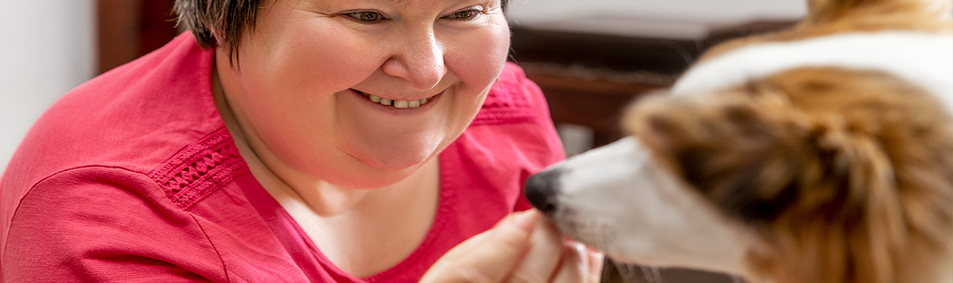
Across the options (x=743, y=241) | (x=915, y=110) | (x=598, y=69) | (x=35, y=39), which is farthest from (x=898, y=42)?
(x=35, y=39)

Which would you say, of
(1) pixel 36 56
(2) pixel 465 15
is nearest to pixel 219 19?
(2) pixel 465 15

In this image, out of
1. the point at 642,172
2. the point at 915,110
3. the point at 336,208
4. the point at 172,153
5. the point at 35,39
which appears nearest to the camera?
the point at 915,110

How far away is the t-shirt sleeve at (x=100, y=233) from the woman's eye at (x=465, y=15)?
350mm

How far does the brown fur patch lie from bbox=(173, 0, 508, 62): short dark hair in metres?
0.42

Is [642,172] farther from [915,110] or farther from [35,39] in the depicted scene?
[35,39]

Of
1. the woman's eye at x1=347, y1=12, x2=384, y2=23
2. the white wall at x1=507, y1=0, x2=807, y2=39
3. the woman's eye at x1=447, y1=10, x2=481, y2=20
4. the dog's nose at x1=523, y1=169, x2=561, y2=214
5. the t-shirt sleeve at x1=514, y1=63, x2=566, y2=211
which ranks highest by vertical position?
the woman's eye at x1=347, y1=12, x2=384, y2=23

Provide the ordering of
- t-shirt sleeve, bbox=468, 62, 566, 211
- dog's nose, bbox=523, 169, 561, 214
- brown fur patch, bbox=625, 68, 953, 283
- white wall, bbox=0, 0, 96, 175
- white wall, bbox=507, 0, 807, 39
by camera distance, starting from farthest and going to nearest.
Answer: white wall, bbox=507, 0, 807, 39 < white wall, bbox=0, 0, 96, 175 < t-shirt sleeve, bbox=468, 62, 566, 211 < dog's nose, bbox=523, 169, 561, 214 < brown fur patch, bbox=625, 68, 953, 283

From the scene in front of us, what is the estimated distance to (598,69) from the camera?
2.34 meters

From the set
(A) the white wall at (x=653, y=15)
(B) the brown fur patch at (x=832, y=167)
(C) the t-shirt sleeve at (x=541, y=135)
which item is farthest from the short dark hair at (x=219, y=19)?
(A) the white wall at (x=653, y=15)

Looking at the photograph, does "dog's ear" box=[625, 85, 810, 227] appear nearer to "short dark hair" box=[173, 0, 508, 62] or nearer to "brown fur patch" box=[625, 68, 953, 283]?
"brown fur patch" box=[625, 68, 953, 283]

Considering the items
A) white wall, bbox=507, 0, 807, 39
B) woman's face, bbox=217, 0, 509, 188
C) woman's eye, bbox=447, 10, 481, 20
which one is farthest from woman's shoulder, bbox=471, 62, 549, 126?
white wall, bbox=507, 0, 807, 39

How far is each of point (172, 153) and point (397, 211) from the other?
1.14 ft

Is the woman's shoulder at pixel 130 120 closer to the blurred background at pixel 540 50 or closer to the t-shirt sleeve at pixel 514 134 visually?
the t-shirt sleeve at pixel 514 134

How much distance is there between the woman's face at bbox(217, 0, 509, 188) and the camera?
74 centimetres
